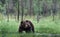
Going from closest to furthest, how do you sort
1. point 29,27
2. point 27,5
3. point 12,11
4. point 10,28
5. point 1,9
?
point 29,27
point 10,28
point 1,9
point 12,11
point 27,5

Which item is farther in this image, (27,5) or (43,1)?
(27,5)

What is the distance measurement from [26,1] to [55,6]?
270 inches

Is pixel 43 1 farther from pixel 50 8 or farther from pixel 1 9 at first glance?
pixel 1 9

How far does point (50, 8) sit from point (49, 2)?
4.18 feet

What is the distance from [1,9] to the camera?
38.8 m

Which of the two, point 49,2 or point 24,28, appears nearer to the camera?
point 24,28

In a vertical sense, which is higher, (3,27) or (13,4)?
(13,4)

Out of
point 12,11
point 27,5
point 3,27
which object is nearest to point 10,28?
point 3,27

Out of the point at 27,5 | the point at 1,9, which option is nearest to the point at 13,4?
the point at 27,5

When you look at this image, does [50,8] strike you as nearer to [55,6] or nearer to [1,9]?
[55,6]

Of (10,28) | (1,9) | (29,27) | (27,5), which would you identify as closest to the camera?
(29,27)

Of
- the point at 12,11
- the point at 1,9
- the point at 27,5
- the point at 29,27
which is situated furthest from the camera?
the point at 27,5

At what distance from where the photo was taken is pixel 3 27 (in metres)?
21.2

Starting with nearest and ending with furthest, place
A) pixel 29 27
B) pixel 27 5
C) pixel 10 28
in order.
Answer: pixel 29 27
pixel 10 28
pixel 27 5
